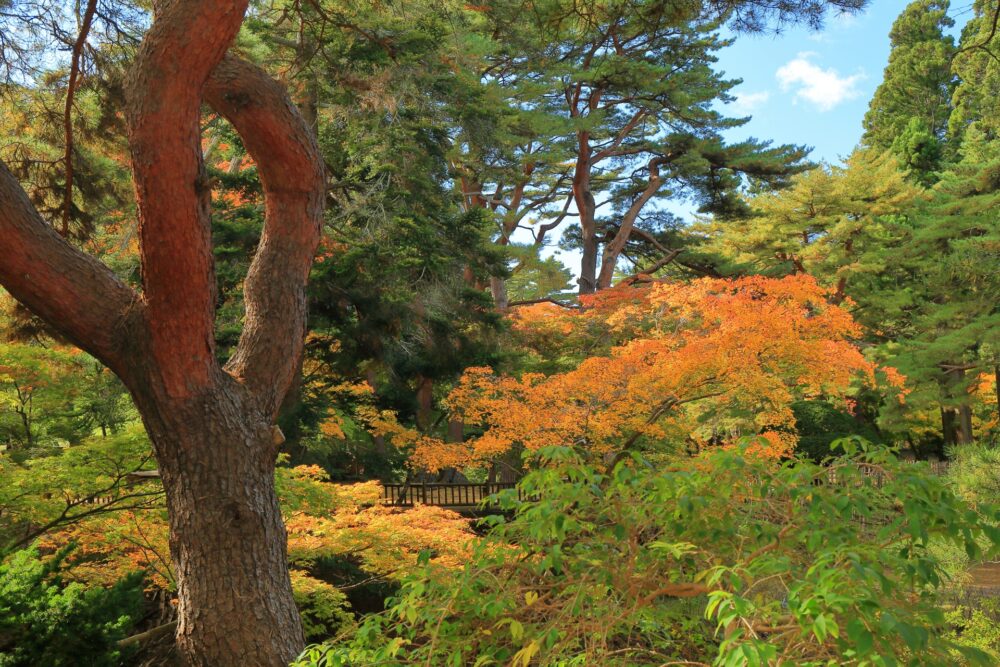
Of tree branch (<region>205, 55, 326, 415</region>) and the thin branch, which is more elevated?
the thin branch

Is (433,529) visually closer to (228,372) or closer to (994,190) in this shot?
(228,372)

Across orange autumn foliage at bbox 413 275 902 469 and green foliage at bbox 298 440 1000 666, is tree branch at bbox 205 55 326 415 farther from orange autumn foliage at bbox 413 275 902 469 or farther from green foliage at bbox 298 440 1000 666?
orange autumn foliage at bbox 413 275 902 469

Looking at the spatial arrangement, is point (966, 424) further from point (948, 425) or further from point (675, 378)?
point (675, 378)

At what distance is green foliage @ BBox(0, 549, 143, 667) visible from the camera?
3.71 m

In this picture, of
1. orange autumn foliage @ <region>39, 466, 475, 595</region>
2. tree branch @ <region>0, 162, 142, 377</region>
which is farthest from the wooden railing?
tree branch @ <region>0, 162, 142, 377</region>

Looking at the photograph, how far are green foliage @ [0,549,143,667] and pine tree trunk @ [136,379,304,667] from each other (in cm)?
70

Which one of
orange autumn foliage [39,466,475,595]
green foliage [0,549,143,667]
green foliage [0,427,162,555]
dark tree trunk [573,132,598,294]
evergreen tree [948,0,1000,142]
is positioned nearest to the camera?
green foliage [0,549,143,667]

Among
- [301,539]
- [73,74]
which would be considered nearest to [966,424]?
[301,539]

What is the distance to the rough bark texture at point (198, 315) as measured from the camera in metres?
3.10

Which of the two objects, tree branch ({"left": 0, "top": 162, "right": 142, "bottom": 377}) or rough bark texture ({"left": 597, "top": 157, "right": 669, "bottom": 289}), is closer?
tree branch ({"left": 0, "top": 162, "right": 142, "bottom": 377})

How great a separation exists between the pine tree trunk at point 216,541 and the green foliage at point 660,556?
1.42 m

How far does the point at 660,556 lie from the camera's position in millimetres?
2131

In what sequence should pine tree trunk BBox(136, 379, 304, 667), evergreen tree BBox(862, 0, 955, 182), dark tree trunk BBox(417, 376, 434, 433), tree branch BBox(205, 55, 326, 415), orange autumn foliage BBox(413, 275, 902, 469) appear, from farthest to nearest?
evergreen tree BBox(862, 0, 955, 182)
dark tree trunk BBox(417, 376, 434, 433)
orange autumn foliage BBox(413, 275, 902, 469)
tree branch BBox(205, 55, 326, 415)
pine tree trunk BBox(136, 379, 304, 667)

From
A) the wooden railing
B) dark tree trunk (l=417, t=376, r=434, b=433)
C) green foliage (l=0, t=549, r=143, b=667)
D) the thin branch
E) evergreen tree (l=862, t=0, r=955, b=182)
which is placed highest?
evergreen tree (l=862, t=0, r=955, b=182)
